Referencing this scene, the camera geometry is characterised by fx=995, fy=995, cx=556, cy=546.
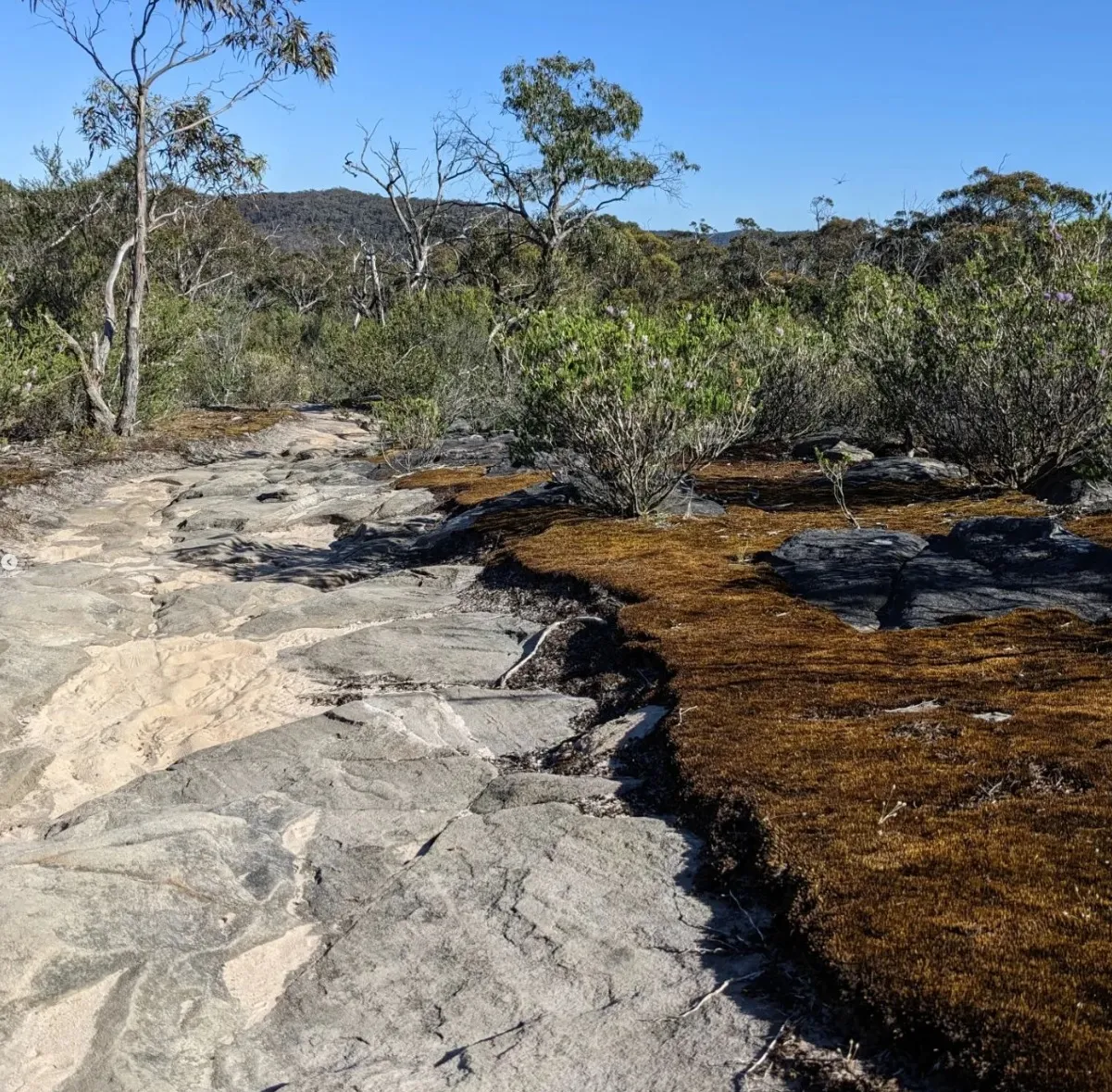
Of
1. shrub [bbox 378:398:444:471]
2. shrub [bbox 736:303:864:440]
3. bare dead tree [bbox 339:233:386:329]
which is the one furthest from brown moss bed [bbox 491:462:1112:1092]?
bare dead tree [bbox 339:233:386:329]

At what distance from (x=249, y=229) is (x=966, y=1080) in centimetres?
4951

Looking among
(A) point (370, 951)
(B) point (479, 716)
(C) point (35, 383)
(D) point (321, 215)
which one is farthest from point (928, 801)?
(D) point (321, 215)

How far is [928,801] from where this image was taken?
421 centimetres

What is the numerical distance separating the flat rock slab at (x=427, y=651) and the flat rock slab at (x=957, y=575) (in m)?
2.58

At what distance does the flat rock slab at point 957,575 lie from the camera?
732 cm

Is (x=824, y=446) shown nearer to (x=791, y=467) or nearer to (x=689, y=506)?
(x=791, y=467)

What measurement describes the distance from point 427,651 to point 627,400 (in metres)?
4.43

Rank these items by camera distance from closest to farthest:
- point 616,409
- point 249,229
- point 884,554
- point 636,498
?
point 884,554 → point 616,409 → point 636,498 → point 249,229

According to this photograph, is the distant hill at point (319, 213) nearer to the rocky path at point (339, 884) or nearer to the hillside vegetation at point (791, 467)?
the hillside vegetation at point (791, 467)

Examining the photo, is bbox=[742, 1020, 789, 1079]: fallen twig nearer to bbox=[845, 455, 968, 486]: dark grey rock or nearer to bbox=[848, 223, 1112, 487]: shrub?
bbox=[848, 223, 1112, 487]: shrub

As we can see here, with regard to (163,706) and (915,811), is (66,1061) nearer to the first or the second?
(915,811)

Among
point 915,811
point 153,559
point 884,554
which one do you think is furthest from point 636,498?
point 915,811

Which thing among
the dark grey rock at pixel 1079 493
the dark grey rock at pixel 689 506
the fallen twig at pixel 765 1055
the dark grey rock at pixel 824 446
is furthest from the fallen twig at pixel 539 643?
the dark grey rock at pixel 824 446

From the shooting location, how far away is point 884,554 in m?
8.66
